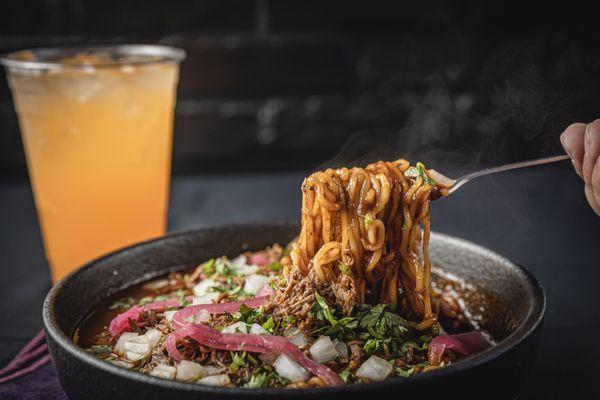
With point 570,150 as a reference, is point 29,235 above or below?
below

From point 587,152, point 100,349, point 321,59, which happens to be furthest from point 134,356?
point 321,59

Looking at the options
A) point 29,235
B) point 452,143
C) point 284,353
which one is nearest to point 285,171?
point 452,143

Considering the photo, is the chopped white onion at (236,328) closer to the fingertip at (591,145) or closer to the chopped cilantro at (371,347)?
the chopped cilantro at (371,347)

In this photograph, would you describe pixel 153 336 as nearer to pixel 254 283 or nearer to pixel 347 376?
pixel 254 283

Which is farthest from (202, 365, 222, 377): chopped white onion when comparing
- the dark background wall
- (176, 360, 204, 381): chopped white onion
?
the dark background wall

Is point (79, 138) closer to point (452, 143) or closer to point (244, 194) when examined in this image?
point (244, 194)

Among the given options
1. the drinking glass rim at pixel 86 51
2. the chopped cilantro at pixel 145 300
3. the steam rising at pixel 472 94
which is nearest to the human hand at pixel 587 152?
the chopped cilantro at pixel 145 300

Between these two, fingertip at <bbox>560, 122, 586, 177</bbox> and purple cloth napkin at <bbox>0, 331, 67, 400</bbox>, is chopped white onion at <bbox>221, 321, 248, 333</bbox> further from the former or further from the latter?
fingertip at <bbox>560, 122, 586, 177</bbox>
